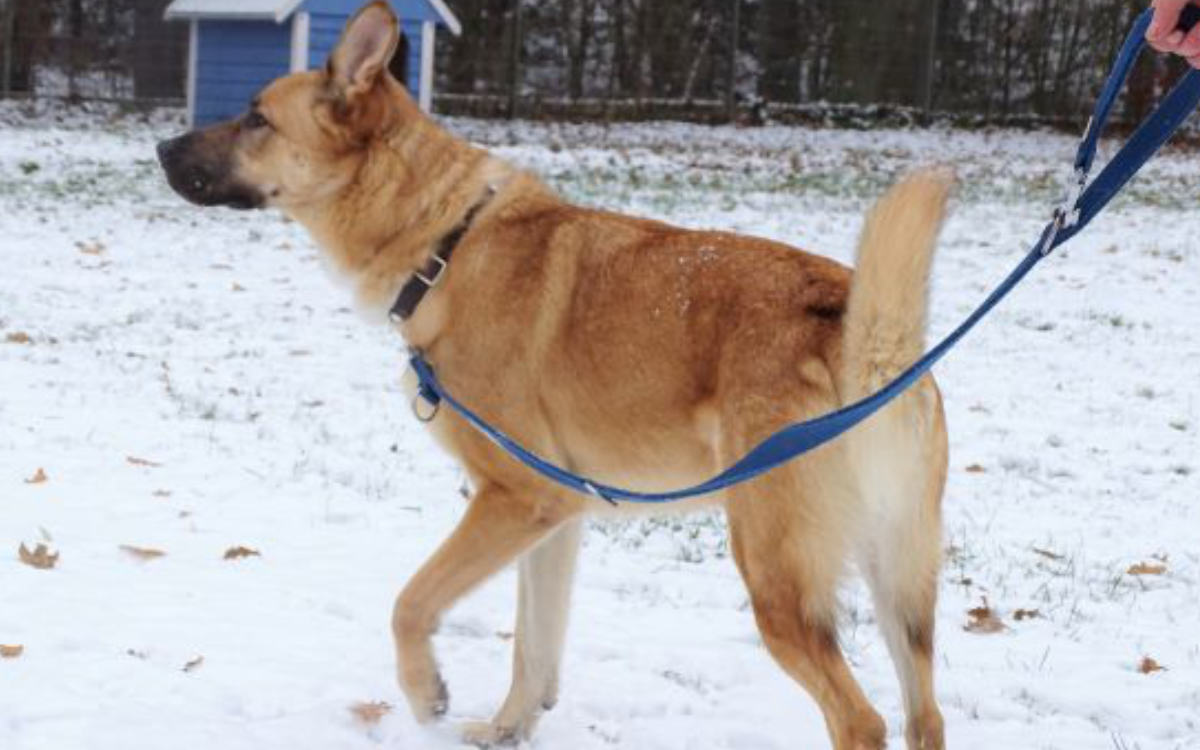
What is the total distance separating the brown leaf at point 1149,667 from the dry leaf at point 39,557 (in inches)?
133

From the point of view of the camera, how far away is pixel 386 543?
18.1ft

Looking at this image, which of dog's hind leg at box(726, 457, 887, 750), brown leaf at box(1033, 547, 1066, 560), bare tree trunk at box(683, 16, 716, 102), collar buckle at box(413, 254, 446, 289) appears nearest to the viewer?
dog's hind leg at box(726, 457, 887, 750)

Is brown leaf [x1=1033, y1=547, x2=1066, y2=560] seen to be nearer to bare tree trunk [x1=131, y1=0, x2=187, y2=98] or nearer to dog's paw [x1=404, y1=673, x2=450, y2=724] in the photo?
dog's paw [x1=404, y1=673, x2=450, y2=724]

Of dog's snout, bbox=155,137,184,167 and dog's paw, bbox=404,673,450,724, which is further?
dog's snout, bbox=155,137,184,167

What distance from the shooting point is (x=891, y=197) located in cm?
324

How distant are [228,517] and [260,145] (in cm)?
184

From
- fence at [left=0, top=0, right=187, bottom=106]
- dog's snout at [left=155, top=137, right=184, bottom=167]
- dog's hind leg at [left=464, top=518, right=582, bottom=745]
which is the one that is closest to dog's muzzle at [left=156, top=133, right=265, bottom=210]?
dog's snout at [left=155, top=137, right=184, bottom=167]

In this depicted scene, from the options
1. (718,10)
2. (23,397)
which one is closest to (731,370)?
(23,397)

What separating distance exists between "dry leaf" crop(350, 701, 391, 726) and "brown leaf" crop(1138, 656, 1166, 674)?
2.23m

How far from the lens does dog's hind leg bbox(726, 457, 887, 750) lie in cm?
335

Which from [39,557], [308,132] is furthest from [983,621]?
[39,557]

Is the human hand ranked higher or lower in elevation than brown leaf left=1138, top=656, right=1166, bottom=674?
higher

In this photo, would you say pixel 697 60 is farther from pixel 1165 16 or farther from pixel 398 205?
pixel 1165 16

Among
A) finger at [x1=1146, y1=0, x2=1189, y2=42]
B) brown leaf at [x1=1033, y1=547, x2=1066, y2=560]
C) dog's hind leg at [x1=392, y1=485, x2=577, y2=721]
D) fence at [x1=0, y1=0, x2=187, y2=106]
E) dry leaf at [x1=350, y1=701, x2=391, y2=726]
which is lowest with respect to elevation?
dry leaf at [x1=350, y1=701, x2=391, y2=726]
